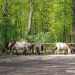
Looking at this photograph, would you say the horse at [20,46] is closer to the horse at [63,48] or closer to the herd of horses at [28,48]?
the herd of horses at [28,48]

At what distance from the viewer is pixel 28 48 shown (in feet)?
23.2

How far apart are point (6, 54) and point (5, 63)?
63.0 inches

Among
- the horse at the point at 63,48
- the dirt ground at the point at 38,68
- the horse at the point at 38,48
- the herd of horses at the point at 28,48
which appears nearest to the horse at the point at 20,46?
the herd of horses at the point at 28,48

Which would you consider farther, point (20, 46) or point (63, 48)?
point (63, 48)

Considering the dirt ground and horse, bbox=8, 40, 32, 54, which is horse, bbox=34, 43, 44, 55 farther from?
the dirt ground

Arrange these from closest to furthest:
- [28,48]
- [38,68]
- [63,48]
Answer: [38,68] → [28,48] → [63,48]

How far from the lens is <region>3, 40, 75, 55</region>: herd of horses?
7.00 metres

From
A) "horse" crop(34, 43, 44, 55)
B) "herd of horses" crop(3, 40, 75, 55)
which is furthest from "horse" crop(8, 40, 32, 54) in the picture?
"horse" crop(34, 43, 44, 55)

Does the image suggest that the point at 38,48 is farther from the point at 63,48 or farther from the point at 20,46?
the point at 63,48

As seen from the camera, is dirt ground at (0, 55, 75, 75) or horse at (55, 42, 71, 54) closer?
dirt ground at (0, 55, 75, 75)

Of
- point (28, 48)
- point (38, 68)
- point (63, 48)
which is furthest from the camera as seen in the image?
point (63, 48)

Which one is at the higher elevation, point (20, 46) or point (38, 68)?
point (20, 46)

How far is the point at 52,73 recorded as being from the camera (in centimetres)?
432

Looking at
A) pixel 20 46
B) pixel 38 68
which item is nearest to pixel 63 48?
pixel 20 46
